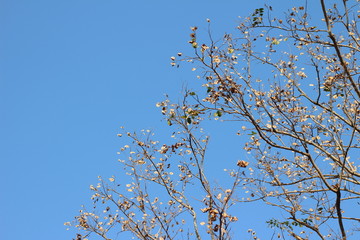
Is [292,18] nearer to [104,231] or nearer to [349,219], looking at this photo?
[349,219]

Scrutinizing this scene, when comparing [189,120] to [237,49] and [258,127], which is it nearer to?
[258,127]

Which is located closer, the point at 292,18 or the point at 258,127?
the point at 258,127

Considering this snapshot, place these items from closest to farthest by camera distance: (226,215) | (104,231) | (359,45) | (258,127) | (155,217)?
1. (226,215)
2. (258,127)
3. (155,217)
4. (359,45)
5. (104,231)

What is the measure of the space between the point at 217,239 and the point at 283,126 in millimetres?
2731

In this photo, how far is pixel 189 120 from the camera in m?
6.57

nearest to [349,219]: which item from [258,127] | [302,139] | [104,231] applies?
[302,139]

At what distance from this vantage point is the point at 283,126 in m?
6.85

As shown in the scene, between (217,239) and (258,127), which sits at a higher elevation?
(258,127)

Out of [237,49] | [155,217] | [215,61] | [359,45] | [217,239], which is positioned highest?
[359,45]

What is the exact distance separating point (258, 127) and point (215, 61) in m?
1.40

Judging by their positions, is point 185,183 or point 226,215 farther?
point 185,183

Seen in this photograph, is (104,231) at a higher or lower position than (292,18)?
lower

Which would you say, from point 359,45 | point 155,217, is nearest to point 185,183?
point 155,217

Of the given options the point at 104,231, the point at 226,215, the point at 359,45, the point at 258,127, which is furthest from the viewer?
the point at 104,231
